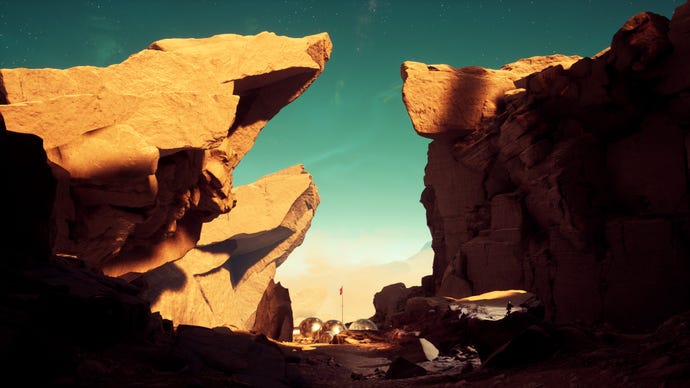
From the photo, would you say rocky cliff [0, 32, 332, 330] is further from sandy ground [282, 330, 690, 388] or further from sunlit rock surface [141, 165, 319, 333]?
sunlit rock surface [141, 165, 319, 333]

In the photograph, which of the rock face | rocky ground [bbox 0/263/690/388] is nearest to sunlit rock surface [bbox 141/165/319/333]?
the rock face

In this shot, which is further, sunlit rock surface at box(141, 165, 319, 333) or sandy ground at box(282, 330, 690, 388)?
sunlit rock surface at box(141, 165, 319, 333)

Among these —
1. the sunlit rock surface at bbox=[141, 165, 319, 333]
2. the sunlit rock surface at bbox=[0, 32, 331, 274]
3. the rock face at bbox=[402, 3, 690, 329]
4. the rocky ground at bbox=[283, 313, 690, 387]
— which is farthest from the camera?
the sunlit rock surface at bbox=[141, 165, 319, 333]

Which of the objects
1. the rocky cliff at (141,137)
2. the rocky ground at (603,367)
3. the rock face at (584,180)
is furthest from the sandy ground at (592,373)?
the rock face at (584,180)

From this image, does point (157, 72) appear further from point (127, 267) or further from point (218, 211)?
point (127, 267)

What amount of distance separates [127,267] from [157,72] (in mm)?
6167

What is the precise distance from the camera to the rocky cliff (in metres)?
7.66

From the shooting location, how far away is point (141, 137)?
29.5ft

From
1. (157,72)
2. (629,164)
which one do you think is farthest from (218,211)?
(629,164)

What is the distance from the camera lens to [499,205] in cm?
1108

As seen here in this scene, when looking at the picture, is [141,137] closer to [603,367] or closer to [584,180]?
[603,367]

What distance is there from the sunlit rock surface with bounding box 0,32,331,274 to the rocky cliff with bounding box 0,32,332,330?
26mm

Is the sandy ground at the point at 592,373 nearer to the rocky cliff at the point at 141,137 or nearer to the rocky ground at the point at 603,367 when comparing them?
the rocky ground at the point at 603,367

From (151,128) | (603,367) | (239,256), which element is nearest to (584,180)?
(603,367)
